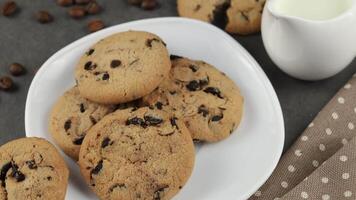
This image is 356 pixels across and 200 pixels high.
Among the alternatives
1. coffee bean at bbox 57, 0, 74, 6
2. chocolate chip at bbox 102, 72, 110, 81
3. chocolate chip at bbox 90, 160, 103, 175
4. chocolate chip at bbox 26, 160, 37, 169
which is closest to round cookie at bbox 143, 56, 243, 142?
chocolate chip at bbox 102, 72, 110, 81

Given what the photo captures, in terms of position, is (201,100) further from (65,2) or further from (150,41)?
(65,2)

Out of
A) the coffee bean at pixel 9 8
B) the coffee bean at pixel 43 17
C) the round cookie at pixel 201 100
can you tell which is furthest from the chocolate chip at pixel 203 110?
the coffee bean at pixel 9 8

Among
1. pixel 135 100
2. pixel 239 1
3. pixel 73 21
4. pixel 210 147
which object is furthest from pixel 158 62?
pixel 73 21

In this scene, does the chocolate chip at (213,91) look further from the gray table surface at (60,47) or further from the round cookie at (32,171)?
the round cookie at (32,171)

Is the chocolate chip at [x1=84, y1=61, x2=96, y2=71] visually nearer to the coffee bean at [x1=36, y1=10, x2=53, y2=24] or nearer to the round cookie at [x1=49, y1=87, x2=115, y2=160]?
the round cookie at [x1=49, y1=87, x2=115, y2=160]

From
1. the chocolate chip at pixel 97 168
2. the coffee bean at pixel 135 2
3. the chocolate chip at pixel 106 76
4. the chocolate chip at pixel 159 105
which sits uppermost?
the chocolate chip at pixel 106 76

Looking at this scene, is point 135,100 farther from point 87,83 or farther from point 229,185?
point 229,185
